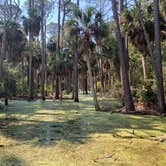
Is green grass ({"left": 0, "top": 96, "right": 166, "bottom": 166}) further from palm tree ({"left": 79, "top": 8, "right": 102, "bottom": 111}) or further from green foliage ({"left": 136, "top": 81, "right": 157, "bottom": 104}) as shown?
palm tree ({"left": 79, "top": 8, "right": 102, "bottom": 111})

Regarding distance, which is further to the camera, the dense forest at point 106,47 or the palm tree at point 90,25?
the palm tree at point 90,25

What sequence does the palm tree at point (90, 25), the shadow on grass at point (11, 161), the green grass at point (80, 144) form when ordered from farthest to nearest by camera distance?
the palm tree at point (90, 25) → the green grass at point (80, 144) → the shadow on grass at point (11, 161)

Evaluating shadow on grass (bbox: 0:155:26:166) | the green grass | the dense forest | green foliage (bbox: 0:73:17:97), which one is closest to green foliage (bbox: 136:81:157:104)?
the dense forest

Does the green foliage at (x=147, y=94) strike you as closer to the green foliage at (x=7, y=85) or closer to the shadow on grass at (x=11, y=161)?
the green foliage at (x=7, y=85)

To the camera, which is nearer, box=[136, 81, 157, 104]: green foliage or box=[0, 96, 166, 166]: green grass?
box=[0, 96, 166, 166]: green grass

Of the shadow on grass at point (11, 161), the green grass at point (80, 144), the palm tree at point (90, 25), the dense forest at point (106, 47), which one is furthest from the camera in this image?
the palm tree at point (90, 25)

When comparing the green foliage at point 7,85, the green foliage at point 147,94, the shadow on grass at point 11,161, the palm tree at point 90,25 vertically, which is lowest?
the shadow on grass at point 11,161

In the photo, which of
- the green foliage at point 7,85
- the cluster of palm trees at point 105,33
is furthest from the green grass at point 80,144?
the green foliage at point 7,85

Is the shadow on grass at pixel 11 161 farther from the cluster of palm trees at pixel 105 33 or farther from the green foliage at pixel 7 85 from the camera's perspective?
the green foliage at pixel 7 85

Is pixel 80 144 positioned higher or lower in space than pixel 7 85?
lower

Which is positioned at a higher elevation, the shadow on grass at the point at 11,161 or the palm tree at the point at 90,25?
the palm tree at the point at 90,25

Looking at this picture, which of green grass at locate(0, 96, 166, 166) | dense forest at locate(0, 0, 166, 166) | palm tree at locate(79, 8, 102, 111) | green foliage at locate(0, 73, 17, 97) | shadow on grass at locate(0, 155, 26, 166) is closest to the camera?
shadow on grass at locate(0, 155, 26, 166)

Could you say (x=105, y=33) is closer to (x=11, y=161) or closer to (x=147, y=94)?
(x=147, y=94)

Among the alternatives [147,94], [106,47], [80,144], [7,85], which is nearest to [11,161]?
[80,144]
